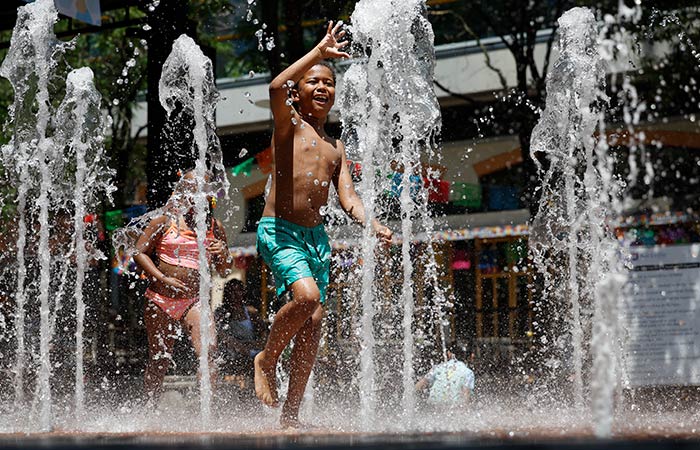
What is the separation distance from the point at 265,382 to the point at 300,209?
28.7 inches

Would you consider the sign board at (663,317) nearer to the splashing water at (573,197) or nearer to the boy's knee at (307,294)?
the splashing water at (573,197)

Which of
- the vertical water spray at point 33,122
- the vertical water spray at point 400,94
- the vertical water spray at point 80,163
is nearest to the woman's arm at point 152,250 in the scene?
the vertical water spray at point 33,122

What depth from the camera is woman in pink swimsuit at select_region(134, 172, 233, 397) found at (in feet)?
19.0

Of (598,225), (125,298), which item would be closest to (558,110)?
(598,225)

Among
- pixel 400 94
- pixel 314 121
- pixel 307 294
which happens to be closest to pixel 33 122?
pixel 400 94

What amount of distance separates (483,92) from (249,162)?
10.6ft

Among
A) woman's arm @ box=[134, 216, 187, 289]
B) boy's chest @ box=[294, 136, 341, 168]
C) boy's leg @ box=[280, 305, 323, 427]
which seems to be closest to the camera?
boy's leg @ box=[280, 305, 323, 427]

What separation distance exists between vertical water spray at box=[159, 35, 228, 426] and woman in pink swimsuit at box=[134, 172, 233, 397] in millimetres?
81

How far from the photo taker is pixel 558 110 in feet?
22.9

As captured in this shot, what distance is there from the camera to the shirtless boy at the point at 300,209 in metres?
4.31

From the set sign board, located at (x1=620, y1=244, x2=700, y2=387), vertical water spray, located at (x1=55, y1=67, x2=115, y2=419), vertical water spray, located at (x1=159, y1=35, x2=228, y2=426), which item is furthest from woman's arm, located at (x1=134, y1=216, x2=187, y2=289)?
sign board, located at (x1=620, y1=244, x2=700, y2=387)

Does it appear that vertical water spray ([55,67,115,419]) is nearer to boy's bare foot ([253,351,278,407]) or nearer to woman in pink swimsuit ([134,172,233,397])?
woman in pink swimsuit ([134,172,233,397])

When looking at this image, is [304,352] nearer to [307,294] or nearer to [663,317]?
[307,294]

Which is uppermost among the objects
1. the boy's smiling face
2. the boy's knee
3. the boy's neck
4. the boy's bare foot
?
the boy's smiling face
